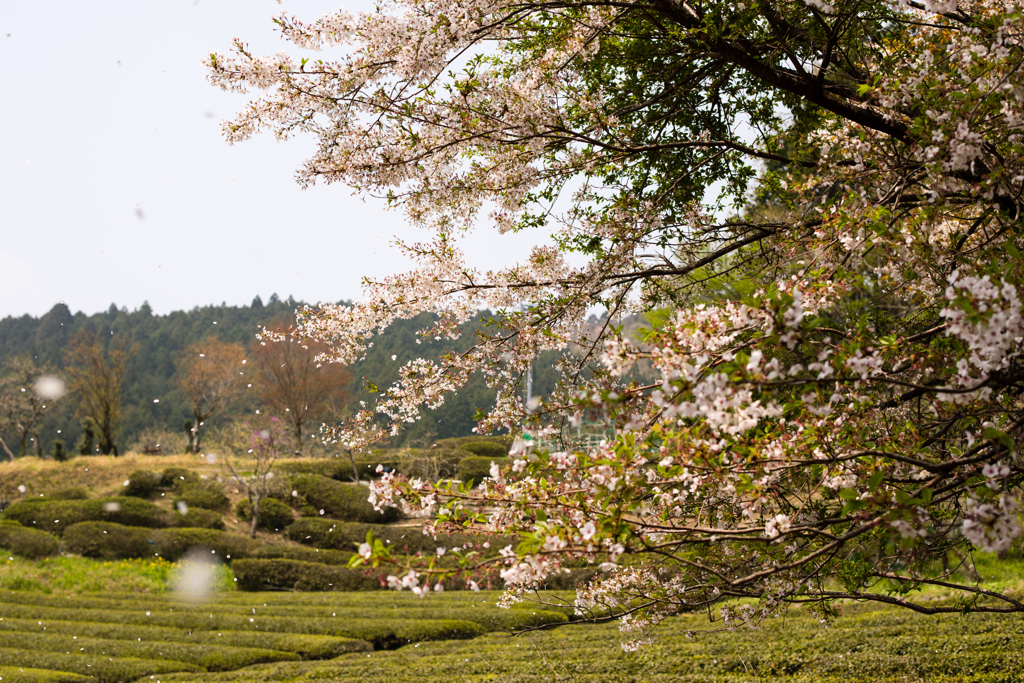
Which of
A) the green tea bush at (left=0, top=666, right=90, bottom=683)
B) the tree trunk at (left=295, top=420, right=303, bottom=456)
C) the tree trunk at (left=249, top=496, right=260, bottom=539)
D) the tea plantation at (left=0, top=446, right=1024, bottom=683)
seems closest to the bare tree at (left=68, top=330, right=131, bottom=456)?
the tea plantation at (left=0, top=446, right=1024, bottom=683)

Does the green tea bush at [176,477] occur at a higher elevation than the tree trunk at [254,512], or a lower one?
higher

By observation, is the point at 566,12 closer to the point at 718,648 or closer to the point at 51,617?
the point at 718,648

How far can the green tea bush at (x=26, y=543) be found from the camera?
52.6 feet

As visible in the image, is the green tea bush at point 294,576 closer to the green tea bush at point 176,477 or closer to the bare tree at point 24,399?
the green tea bush at point 176,477

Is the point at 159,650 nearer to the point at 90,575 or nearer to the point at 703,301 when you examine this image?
the point at 90,575

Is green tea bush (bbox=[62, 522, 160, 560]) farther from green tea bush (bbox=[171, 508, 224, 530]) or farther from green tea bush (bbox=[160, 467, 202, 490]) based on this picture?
green tea bush (bbox=[160, 467, 202, 490])

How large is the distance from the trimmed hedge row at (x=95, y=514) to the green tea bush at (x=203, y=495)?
1100mm

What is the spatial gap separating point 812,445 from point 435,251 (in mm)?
3149

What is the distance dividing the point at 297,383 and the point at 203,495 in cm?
1809

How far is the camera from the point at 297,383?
37906mm

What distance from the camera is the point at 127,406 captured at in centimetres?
4778

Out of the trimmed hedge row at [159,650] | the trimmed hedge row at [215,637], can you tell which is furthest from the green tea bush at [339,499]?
the trimmed hedge row at [159,650]

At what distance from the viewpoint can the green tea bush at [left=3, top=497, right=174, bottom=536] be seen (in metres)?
17.7

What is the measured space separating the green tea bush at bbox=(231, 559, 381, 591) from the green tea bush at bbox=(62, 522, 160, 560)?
142 inches
